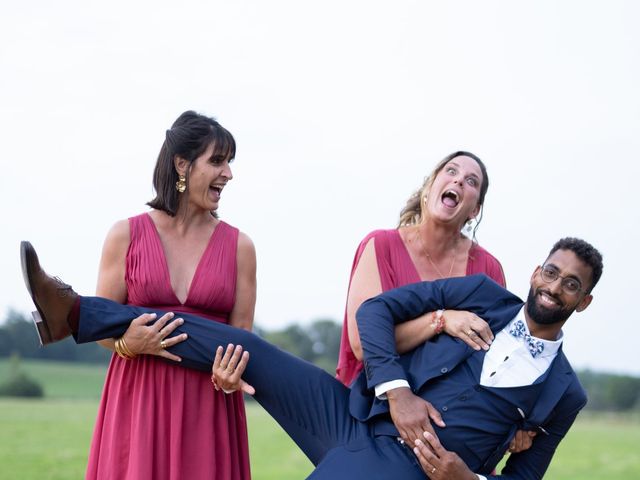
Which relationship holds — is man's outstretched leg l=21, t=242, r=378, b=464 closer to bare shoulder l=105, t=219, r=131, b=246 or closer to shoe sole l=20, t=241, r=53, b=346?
shoe sole l=20, t=241, r=53, b=346

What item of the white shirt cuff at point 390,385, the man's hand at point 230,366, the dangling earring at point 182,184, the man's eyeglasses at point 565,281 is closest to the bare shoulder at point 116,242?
the dangling earring at point 182,184

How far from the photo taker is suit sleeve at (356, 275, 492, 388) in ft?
14.6

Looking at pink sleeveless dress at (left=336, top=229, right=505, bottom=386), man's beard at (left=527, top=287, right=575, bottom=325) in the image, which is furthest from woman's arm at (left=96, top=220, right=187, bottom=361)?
man's beard at (left=527, top=287, right=575, bottom=325)

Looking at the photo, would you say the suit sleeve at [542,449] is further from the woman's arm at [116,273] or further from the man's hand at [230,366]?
the woman's arm at [116,273]

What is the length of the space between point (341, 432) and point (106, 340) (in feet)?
4.69

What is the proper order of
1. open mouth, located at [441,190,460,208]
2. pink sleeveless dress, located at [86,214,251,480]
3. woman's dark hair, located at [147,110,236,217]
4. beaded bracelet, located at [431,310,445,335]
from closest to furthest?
beaded bracelet, located at [431,310,445,335] → pink sleeveless dress, located at [86,214,251,480] → woman's dark hair, located at [147,110,236,217] → open mouth, located at [441,190,460,208]

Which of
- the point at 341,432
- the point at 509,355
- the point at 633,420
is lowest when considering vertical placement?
the point at 633,420

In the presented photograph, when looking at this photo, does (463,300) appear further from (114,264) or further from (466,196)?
(114,264)

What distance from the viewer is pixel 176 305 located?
495cm

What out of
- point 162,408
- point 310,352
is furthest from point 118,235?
point 310,352

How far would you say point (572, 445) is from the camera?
1230 inches

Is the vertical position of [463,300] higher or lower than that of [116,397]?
higher

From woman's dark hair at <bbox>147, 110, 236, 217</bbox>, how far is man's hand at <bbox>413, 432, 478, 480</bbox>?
202 centimetres

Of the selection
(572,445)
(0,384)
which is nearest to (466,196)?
(572,445)
